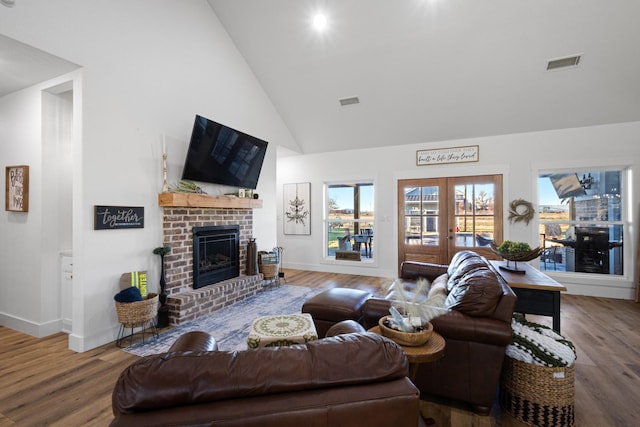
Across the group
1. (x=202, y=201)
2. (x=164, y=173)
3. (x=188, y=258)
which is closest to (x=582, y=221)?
(x=202, y=201)

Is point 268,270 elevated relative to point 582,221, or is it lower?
lower

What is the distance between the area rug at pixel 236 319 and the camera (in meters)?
2.84

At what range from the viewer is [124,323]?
111 inches

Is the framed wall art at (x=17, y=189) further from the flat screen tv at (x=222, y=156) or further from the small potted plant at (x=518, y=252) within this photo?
the small potted plant at (x=518, y=252)

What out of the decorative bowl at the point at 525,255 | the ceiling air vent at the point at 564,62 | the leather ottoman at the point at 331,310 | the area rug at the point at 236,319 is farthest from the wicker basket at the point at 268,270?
the ceiling air vent at the point at 564,62

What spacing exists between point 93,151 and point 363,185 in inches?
184

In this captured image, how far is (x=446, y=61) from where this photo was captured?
4.08 m

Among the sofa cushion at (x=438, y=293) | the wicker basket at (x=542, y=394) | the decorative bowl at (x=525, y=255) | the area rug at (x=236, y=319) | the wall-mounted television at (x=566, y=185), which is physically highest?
the wall-mounted television at (x=566, y=185)

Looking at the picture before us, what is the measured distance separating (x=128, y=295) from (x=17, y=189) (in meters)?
1.86

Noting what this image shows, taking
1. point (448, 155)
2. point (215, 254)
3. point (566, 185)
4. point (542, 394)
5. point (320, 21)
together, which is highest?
point (320, 21)

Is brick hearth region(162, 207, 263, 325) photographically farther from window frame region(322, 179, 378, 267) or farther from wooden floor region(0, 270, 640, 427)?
window frame region(322, 179, 378, 267)

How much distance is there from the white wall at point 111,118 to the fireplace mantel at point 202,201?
0.18 m

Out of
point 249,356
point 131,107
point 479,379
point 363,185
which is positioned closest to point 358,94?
point 363,185

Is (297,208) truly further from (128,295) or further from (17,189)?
(17,189)
